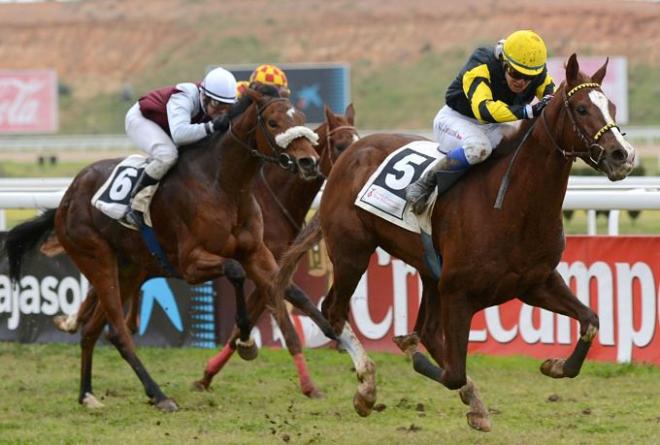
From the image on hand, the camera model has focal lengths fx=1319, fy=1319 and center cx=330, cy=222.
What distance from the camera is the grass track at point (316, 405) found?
680cm

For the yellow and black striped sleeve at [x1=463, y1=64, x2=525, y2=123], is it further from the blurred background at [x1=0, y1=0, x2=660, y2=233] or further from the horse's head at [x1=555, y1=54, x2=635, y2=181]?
the blurred background at [x1=0, y1=0, x2=660, y2=233]

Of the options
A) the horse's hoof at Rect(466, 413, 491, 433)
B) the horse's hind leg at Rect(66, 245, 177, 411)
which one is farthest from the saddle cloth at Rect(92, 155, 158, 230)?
the horse's hoof at Rect(466, 413, 491, 433)

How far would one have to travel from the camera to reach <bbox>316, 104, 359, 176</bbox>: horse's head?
898 cm

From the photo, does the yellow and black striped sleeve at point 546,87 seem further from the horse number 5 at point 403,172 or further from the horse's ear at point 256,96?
the horse's ear at point 256,96

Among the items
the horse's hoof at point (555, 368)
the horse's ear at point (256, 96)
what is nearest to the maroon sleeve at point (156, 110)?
the horse's ear at point (256, 96)

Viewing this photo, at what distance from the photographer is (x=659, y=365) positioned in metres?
8.65

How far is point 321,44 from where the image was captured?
6719 cm

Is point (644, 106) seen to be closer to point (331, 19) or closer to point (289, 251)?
point (331, 19)

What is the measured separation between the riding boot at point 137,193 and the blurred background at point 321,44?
42.4 m

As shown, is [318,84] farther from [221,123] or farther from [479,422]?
[479,422]

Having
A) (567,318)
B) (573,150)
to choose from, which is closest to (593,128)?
(573,150)

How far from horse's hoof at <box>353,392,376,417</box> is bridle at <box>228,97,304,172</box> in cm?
142

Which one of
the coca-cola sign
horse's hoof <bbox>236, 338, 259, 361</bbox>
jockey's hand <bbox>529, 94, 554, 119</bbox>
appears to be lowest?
horse's hoof <bbox>236, 338, 259, 361</bbox>

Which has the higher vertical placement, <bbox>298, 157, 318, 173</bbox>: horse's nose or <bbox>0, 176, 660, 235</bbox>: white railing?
<bbox>298, 157, 318, 173</bbox>: horse's nose
